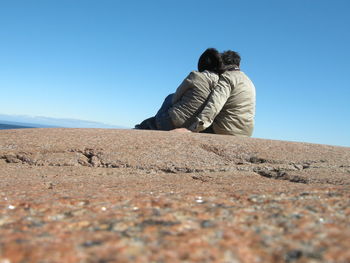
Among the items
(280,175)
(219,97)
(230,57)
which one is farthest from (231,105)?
(280,175)

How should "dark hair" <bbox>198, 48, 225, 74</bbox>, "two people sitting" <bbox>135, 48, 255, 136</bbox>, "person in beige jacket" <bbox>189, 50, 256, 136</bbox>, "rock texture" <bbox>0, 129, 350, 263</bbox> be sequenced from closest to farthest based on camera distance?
"rock texture" <bbox>0, 129, 350, 263</bbox>
"person in beige jacket" <bbox>189, 50, 256, 136</bbox>
"two people sitting" <bbox>135, 48, 255, 136</bbox>
"dark hair" <bbox>198, 48, 225, 74</bbox>

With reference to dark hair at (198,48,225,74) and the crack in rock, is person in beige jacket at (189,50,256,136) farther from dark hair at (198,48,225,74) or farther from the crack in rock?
the crack in rock

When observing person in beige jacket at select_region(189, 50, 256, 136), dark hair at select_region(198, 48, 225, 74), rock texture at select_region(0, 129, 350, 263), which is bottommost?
rock texture at select_region(0, 129, 350, 263)

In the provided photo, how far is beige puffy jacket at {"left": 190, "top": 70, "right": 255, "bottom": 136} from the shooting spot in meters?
4.20

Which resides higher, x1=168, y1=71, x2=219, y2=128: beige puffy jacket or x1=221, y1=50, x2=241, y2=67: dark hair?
x1=221, y1=50, x2=241, y2=67: dark hair

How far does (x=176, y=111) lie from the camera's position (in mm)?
4555

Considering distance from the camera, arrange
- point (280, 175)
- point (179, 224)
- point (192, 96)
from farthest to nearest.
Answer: point (192, 96)
point (280, 175)
point (179, 224)

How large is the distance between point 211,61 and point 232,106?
75 centimetres

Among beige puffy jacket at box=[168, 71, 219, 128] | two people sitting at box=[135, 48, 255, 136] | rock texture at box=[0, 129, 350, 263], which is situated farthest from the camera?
beige puffy jacket at box=[168, 71, 219, 128]

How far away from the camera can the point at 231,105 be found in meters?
4.55

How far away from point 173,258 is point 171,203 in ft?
1.50

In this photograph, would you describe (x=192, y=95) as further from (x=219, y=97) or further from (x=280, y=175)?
(x=280, y=175)

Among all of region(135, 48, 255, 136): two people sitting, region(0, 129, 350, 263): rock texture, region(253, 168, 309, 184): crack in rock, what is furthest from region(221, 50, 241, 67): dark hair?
region(0, 129, 350, 263): rock texture

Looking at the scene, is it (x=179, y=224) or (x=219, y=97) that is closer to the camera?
(x=179, y=224)
